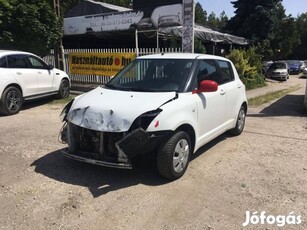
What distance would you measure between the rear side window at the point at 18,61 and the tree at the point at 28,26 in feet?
10.9

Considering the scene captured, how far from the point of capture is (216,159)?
5613mm

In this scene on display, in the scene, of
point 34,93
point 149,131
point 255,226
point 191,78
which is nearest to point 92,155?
point 149,131

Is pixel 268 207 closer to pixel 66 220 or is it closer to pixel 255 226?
pixel 255 226

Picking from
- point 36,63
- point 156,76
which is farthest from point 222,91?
point 36,63

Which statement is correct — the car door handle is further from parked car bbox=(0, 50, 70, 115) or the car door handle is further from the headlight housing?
parked car bbox=(0, 50, 70, 115)

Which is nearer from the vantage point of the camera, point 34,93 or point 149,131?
point 149,131

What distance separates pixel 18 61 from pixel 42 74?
0.91 m

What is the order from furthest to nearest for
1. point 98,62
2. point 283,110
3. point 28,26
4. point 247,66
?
1. point 247,66
2. point 98,62
3. point 28,26
4. point 283,110

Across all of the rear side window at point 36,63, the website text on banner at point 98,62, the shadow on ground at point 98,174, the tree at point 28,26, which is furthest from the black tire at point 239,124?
the tree at point 28,26

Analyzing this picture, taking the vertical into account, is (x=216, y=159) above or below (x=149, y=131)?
below

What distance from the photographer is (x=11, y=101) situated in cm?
916

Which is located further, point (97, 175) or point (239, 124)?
point (239, 124)

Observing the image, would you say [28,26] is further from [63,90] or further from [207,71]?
[207,71]

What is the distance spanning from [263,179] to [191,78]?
181 cm
